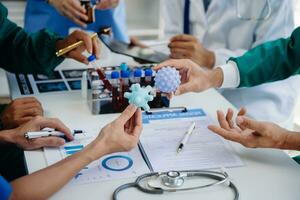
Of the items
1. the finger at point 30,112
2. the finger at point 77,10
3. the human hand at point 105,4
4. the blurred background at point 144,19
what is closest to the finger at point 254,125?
the finger at point 30,112

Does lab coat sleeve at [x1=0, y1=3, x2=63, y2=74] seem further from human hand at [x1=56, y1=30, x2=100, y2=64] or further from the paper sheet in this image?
the paper sheet

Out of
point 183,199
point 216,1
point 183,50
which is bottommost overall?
point 183,199

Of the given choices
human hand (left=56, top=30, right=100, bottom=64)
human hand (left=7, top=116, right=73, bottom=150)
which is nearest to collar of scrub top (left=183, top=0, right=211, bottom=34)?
human hand (left=56, top=30, right=100, bottom=64)

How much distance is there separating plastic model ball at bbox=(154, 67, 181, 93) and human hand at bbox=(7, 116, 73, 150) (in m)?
0.24

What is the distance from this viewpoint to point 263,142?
90cm

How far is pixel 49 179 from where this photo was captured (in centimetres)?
75

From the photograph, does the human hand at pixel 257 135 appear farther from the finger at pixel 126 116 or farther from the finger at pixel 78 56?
the finger at pixel 78 56

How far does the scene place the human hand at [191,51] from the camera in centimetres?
140

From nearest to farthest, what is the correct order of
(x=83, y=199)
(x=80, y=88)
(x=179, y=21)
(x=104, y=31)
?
(x=83, y=199)
(x=80, y=88)
(x=104, y=31)
(x=179, y=21)

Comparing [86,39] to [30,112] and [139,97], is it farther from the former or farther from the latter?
[139,97]

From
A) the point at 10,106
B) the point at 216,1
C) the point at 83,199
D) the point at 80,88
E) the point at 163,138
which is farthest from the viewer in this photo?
the point at 216,1

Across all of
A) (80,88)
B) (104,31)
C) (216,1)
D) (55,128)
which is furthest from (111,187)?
(216,1)

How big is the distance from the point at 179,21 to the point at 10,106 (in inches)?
32.5

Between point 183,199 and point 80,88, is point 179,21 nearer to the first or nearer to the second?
point 80,88
